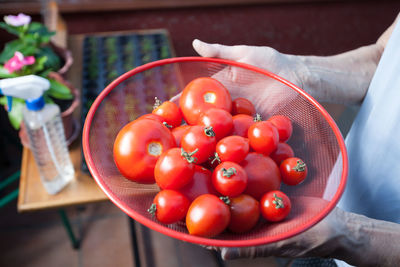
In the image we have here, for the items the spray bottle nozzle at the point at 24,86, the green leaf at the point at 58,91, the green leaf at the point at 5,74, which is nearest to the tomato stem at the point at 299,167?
the spray bottle nozzle at the point at 24,86

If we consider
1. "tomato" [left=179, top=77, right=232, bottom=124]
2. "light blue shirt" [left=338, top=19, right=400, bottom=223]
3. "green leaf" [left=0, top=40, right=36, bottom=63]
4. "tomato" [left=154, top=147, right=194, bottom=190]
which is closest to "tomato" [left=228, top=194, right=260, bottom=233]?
"tomato" [left=154, top=147, right=194, bottom=190]

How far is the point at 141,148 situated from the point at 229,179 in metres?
0.20

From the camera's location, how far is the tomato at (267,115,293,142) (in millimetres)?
792

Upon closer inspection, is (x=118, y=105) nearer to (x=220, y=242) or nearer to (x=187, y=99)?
(x=187, y=99)

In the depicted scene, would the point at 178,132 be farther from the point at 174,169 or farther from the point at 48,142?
the point at 48,142

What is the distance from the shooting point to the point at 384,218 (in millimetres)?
857

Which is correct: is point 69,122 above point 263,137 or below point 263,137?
below

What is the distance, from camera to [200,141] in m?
0.67

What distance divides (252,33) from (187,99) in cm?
188

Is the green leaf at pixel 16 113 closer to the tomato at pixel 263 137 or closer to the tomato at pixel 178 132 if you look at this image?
the tomato at pixel 178 132

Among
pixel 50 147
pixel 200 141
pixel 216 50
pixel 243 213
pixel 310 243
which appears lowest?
pixel 50 147

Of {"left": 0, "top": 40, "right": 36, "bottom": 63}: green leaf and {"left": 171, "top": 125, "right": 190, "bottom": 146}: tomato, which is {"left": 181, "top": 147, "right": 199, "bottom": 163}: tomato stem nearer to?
{"left": 171, "top": 125, "right": 190, "bottom": 146}: tomato

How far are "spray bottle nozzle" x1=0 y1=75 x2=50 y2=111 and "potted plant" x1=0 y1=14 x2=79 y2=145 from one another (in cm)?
20

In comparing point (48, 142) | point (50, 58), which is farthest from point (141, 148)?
point (50, 58)
